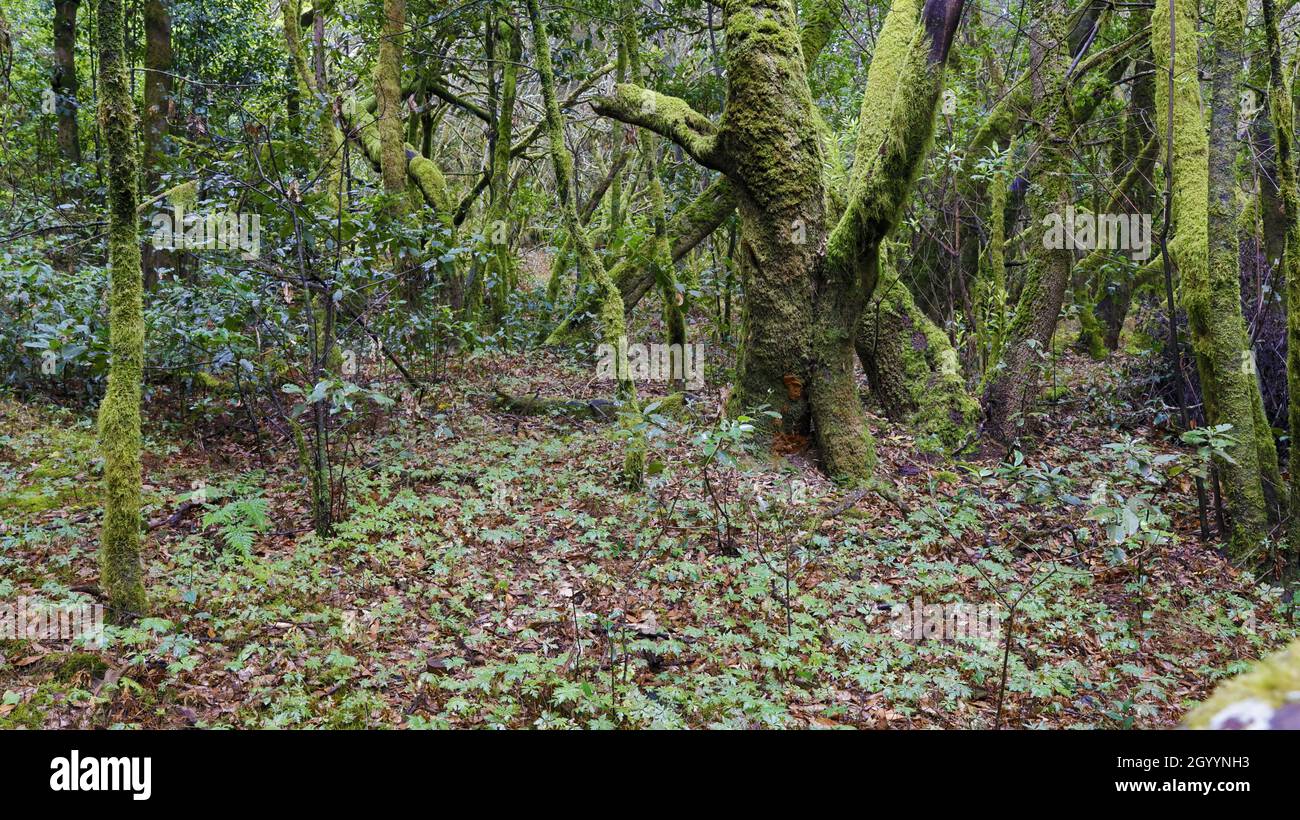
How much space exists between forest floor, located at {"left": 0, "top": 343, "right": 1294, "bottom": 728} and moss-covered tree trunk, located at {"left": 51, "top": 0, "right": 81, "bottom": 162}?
5.20 m

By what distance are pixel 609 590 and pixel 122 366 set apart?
3.12 meters

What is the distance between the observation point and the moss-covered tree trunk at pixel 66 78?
1036 centimetres

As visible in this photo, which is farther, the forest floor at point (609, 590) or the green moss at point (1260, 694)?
the forest floor at point (609, 590)

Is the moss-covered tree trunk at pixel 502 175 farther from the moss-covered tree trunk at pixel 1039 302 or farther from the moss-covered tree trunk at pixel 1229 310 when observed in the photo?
the moss-covered tree trunk at pixel 1229 310

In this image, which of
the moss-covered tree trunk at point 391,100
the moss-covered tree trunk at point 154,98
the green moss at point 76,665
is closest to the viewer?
the green moss at point 76,665

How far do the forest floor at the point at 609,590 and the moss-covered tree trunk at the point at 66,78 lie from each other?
5.20 m

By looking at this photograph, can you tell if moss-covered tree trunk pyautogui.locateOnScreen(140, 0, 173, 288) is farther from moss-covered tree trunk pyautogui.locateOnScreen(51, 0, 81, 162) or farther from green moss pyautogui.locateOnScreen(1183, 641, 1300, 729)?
green moss pyautogui.locateOnScreen(1183, 641, 1300, 729)

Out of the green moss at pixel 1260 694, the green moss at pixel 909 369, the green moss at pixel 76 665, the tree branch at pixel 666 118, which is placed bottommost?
the green moss at pixel 76 665

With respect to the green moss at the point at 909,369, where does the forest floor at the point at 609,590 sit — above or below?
below

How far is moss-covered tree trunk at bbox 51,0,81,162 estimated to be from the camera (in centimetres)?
1036

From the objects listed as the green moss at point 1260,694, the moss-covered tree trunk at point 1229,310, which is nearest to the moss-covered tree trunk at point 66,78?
the moss-covered tree trunk at point 1229,310

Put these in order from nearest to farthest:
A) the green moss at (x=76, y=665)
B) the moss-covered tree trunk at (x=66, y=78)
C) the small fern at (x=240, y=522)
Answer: the green moss at (x=76, y=665) → the small fern at (x=240, y=522) → the moss-covered tree trunk at (x=66, y=78)

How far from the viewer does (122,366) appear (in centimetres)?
411

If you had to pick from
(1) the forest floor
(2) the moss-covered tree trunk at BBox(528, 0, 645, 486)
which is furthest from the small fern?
(2) the moss-covered tree trunk at BBox(528, 0, 645, 486)
